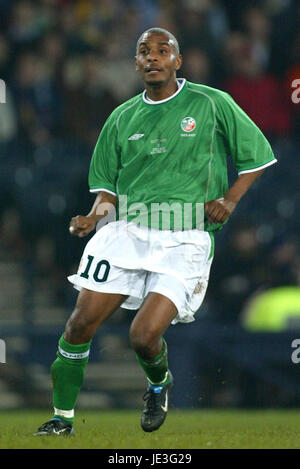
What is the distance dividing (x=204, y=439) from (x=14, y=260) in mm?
5770

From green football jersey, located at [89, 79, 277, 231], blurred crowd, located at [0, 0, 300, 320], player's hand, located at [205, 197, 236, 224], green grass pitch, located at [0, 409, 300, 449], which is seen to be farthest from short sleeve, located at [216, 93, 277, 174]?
blurred crowd, located at [0, 0, 300, 320]

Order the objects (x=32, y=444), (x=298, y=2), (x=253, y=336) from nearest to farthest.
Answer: (x=32, y=444), (x=253, y=336), (x=298, y=2)

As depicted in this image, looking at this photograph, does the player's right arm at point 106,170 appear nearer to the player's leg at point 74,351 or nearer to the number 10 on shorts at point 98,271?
the number 10 on shorts at point 98,271

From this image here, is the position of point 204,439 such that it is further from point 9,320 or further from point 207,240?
point 9,320

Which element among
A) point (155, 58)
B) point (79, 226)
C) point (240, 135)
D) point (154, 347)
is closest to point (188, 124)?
point (240, 135)

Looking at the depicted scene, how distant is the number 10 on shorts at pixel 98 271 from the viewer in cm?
646

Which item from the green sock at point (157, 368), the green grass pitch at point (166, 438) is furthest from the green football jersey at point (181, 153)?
the green grass pitch at point (166, 438)

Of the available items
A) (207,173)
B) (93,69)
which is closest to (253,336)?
(93,69)

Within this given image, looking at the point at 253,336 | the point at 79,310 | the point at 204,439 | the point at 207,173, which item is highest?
the point at 207,173

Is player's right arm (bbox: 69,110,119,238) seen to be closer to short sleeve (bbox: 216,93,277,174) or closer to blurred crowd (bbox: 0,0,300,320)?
short sleeve (bbox: 216,93,277,174)

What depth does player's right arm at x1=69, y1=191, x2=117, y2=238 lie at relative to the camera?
20.8ft

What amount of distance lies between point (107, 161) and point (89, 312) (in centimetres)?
105

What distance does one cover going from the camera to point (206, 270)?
668 cm

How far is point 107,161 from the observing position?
271 inches
